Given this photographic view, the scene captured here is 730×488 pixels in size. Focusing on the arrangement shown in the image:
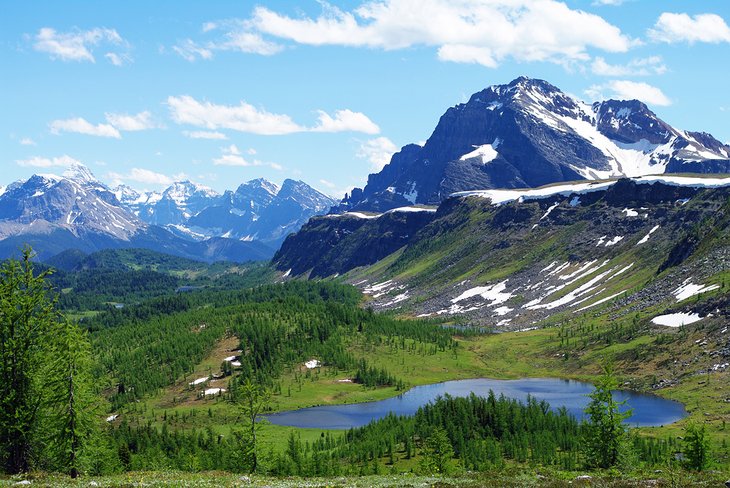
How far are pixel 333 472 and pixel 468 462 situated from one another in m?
21.4

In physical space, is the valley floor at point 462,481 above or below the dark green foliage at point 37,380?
below

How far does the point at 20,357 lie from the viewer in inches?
2024

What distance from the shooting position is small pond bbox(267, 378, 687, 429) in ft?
483

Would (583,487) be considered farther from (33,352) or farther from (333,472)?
(333,472)

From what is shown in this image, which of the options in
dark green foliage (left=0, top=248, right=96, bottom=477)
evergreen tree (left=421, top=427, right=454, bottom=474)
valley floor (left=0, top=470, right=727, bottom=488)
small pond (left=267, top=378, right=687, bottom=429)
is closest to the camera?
valley floor (left=0, top=470, right=727, bottom=488)

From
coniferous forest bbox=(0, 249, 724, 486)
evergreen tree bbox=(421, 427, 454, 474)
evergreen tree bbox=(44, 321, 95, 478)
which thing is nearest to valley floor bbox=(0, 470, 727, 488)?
evergreen tree bbox=(44, 321, 95, 478)

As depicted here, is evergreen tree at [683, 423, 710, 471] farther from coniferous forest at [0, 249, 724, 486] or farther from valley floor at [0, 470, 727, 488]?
valley floor at [0, 470, 727, 488]

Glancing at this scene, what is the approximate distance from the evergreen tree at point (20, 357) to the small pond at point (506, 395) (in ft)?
348

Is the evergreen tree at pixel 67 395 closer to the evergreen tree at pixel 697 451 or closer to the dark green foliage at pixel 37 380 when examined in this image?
the dark green foliage at pixel 37 380

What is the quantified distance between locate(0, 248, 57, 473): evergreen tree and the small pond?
106099 mm

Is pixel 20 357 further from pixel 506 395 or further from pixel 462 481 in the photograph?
pixel 506 395

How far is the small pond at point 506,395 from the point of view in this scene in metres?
147

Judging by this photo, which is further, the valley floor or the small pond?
the small pond

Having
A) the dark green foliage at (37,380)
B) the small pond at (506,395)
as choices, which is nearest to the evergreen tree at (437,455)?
the small pond at (506,395)
